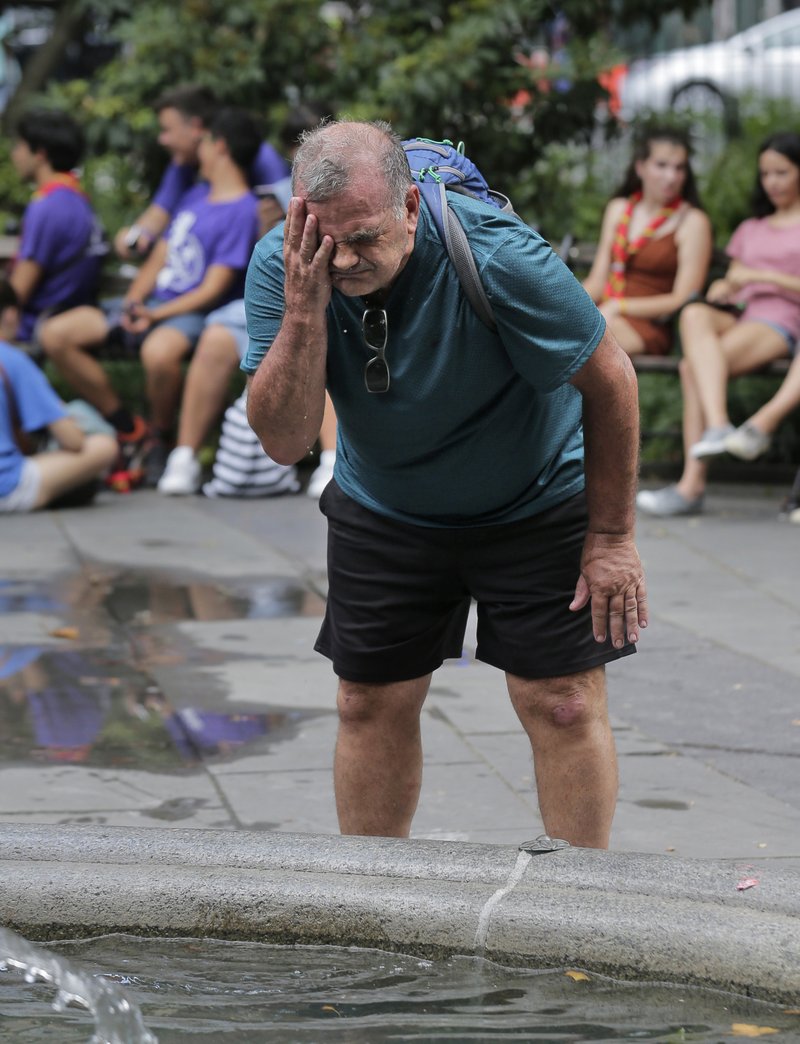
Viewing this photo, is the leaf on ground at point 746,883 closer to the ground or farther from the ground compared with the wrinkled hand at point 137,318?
farther from the ground

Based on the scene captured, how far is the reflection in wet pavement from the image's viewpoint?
468cm

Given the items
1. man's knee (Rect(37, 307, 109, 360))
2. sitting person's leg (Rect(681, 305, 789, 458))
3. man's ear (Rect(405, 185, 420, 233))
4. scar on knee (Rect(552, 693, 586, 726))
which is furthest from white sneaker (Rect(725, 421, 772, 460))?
man's ear (Rect(405, 185, 420, 233))

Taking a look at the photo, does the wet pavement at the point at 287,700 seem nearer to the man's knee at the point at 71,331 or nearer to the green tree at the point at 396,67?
the man's knee at the point at 71,331

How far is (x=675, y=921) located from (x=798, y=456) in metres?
6.55

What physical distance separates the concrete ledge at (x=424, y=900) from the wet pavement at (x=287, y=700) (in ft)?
2.44

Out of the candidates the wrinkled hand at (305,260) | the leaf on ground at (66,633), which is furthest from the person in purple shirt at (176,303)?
the wrinkled hand at (305,260)

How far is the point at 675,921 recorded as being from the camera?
2.93m

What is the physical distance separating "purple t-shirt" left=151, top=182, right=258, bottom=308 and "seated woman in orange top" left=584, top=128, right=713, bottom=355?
1.77 m

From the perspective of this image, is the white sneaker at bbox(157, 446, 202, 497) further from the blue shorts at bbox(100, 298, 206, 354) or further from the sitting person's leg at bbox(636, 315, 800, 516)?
the sitting person's leg at bbox(636, 315, 800, 516)

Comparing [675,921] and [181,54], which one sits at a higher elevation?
[181,54]

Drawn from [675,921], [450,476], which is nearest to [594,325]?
[450,476]

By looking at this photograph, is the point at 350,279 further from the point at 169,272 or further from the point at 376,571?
the point at 169,272

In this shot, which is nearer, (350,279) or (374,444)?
(350,279)

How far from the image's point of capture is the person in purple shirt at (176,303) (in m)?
8.79
